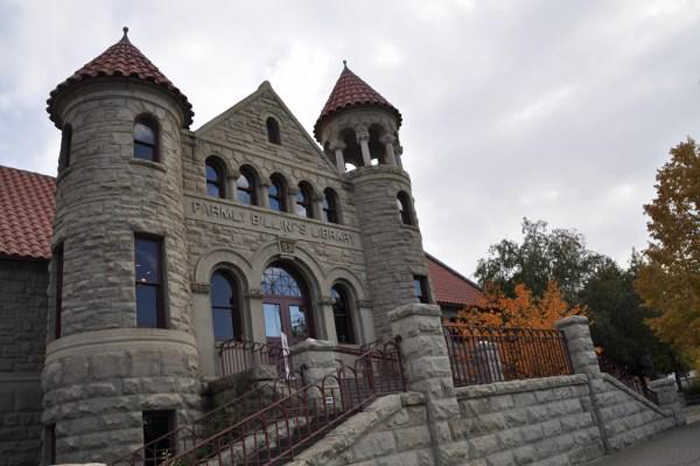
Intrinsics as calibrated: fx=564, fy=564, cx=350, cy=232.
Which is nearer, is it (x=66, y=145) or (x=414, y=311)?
(x=414, y=311)

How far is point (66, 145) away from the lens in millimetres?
13125

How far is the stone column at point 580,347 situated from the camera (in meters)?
11.7

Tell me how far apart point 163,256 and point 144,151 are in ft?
8.69

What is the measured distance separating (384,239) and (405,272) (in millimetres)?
1185

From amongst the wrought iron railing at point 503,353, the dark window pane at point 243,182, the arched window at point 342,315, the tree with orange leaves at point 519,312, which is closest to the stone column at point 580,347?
the wrought iron railing at point 503,353

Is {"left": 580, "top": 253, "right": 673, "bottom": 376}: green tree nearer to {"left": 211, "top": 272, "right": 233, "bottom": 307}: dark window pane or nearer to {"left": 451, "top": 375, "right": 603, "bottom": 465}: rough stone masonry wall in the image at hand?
{"left": 451, "top": 375, "right": 603, "bottom": 465}: rough stone masonry wall

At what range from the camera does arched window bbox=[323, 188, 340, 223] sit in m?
17.0

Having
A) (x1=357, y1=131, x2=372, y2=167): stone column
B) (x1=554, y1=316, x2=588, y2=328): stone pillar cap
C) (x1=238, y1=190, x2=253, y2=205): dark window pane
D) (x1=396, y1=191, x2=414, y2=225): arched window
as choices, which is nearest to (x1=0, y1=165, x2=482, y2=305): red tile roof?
(x1=396, y1=191, x2=414, y2=225): arched window

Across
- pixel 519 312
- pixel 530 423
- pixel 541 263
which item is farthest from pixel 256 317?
pixel 541 263

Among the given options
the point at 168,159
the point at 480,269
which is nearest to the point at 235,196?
the point at 168,159

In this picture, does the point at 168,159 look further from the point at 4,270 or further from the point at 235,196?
the point at 4,270

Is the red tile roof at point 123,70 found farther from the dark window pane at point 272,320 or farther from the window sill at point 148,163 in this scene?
the dark window pane at point 272,320

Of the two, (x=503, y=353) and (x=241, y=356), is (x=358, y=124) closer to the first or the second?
(x=241, y=356)

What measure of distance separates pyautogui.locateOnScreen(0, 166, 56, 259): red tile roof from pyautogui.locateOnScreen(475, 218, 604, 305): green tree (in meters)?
20.5
